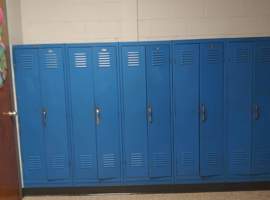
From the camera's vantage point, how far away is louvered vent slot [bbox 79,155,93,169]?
11.5ft

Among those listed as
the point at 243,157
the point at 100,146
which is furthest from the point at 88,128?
the point at 243,157

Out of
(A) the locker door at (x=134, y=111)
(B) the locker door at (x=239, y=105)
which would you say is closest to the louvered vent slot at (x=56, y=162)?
(A) the locker door at (x=134, y=111)

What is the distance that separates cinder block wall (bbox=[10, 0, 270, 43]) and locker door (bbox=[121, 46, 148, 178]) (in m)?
0.46

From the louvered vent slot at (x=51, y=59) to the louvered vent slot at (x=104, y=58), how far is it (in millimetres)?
486

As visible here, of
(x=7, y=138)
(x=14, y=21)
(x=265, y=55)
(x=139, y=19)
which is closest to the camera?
(x=7, y=138)

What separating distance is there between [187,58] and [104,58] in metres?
0.92

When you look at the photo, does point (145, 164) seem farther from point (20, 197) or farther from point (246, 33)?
point (246, 33)

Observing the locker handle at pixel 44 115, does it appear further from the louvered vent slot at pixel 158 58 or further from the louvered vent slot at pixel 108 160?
the louvered vent slot at pixel 158 58

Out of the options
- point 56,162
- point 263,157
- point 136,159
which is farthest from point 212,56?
point 56,162

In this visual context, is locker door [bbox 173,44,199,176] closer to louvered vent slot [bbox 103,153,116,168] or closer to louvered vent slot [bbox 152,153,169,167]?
louvered vent slot [bbox 152,153,169,167]

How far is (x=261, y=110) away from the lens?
345 cm

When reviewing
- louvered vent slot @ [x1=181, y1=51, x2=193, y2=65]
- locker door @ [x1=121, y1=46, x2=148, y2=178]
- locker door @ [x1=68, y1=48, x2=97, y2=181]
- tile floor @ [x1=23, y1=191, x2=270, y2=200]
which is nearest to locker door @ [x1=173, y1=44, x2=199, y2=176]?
louvered vent slot @ [x1=181, y1=51, x2=193, y2=65]

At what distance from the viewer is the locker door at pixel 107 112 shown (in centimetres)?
339

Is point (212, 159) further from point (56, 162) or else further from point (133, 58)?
point (56, 162)
